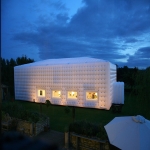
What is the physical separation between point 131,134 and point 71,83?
33.5 ft

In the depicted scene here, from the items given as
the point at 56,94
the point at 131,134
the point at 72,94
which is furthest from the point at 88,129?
the point at 56,94

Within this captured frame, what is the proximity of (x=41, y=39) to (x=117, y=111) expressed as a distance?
577 inches

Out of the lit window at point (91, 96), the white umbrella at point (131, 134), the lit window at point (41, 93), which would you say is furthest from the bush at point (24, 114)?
the lit window at point (41, 93)

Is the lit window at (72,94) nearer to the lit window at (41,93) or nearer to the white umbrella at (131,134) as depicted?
the lit window at (41,93)

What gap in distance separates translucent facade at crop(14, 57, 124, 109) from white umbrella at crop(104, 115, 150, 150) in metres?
7.98

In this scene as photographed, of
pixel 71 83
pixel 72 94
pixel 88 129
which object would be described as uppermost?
pixel 71 83

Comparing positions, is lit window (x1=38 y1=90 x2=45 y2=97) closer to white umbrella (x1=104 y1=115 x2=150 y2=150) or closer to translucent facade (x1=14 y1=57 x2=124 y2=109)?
translucent facade (x1=14 y1=57 x2=124 y2=109)

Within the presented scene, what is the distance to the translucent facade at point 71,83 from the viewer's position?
13031 mm

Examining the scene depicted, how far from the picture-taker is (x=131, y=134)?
4.43m

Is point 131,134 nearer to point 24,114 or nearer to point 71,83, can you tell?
point 24,114

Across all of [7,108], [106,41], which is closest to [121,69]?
[106,41]

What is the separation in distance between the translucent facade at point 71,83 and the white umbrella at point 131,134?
7980 millimetres

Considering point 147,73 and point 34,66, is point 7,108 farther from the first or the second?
point 147,73

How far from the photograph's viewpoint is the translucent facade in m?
13.0
